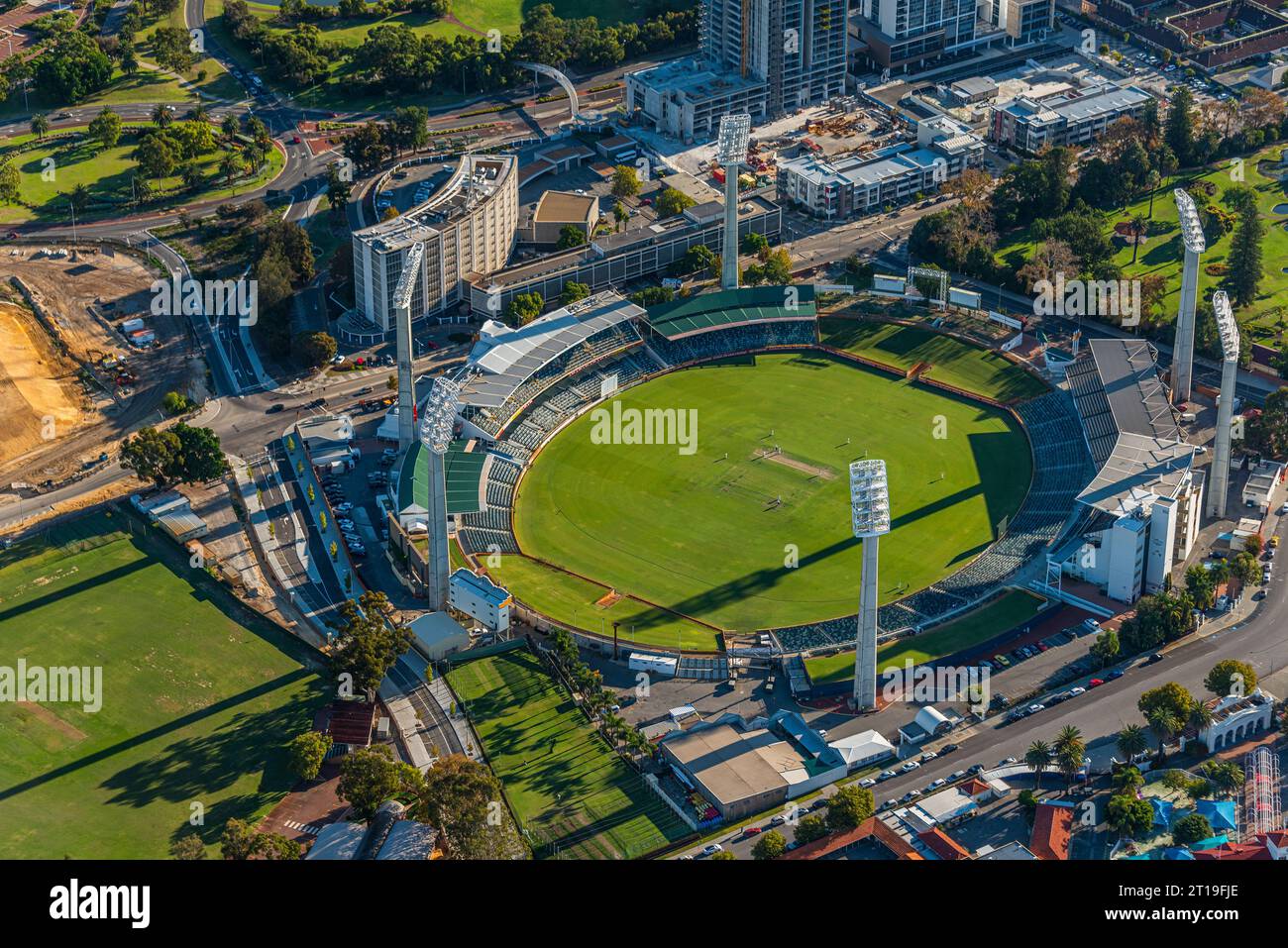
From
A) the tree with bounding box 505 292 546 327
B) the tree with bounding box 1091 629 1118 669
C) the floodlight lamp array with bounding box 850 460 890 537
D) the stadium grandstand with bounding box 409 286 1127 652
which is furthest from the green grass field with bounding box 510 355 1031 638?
the floodlight lamp array with bounding box 850 460 890 537

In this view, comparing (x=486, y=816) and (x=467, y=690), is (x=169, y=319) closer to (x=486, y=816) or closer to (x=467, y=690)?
(x=467, y=690)

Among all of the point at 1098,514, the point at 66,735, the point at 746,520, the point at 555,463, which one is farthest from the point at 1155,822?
the point at 66,735

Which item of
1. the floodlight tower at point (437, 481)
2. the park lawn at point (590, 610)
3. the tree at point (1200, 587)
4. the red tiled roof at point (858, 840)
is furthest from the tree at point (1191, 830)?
the floodlight tower at point (437, 481)

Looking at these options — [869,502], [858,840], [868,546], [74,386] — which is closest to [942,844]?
[858,840]

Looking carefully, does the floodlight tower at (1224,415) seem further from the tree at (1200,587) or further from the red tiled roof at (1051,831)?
the red tiled roof at (1051,831)

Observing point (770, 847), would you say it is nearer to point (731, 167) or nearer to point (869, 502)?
point (869, 502)

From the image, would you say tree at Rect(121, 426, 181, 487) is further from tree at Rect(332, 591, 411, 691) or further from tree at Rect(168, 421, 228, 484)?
tree at Rect(332, 591, 411, 691)
